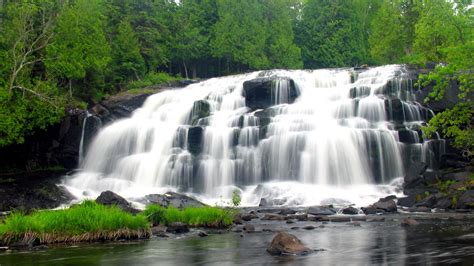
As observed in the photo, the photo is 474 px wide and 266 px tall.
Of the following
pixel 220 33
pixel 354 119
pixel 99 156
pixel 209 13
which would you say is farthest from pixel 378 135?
pixel 209 13

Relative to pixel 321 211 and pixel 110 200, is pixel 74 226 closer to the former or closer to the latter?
pixel 110 200

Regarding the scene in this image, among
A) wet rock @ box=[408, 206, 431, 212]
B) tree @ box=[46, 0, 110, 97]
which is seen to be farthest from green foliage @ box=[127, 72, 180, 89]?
wet rock @ box=[408, 206, 431, 212]

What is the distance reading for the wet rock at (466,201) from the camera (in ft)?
88.8

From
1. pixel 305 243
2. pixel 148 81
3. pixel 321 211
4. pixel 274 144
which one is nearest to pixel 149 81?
pixel 148 81

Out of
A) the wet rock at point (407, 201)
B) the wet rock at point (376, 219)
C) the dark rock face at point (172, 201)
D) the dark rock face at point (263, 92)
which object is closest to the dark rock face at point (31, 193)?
the dark rock face at point (172, 201)

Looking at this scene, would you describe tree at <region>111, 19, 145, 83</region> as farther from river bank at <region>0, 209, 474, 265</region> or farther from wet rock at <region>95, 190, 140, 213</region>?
river bank at <region>0, 209, 474, 265</region>

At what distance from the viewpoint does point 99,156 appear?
137 ft

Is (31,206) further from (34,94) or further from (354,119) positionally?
(354,119)

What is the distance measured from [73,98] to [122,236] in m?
29.7

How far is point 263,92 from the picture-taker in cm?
4488

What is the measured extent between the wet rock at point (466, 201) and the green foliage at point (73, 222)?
17.1m

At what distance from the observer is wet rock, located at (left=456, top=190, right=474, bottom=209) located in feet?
88.8

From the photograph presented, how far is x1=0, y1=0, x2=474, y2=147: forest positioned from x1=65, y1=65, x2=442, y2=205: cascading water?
4.04 m

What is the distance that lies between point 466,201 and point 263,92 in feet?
70.2
